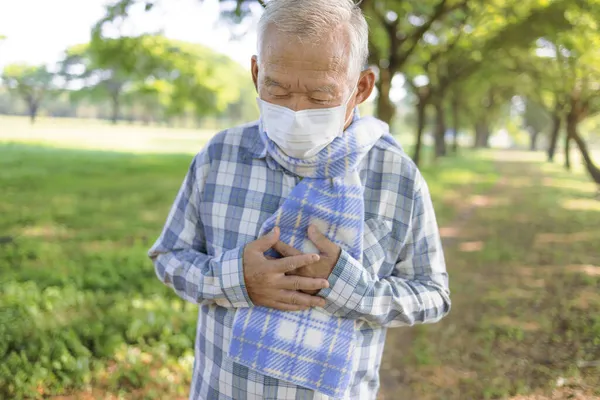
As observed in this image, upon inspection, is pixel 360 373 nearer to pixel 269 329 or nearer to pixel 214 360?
pixel 269 329

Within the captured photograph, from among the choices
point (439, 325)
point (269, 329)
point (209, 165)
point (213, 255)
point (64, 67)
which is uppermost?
point (64, 67)

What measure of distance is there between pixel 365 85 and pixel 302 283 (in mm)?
655

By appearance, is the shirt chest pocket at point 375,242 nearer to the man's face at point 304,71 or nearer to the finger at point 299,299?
the finger at point 299,299

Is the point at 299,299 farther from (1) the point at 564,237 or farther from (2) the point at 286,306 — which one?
(1) the point at 564,237

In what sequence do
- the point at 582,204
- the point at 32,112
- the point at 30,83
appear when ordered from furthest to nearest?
the point at 32,112
the point at 30,83
the point at 582,204

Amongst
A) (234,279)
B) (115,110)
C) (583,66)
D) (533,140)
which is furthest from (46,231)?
(533,140)

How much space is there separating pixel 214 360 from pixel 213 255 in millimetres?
332

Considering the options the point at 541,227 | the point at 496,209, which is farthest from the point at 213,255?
the point at 496,209

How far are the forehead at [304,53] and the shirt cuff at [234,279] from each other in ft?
1.74

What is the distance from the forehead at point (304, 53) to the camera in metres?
1.40

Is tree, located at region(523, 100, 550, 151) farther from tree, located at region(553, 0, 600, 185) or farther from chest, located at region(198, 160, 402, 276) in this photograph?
chest, located at region(198, 160, 402, 276)

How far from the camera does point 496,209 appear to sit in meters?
12.6

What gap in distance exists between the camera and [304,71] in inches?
55.9

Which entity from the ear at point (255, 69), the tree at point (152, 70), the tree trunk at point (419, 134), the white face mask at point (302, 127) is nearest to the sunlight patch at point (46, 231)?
the tree at point (152, 70)
